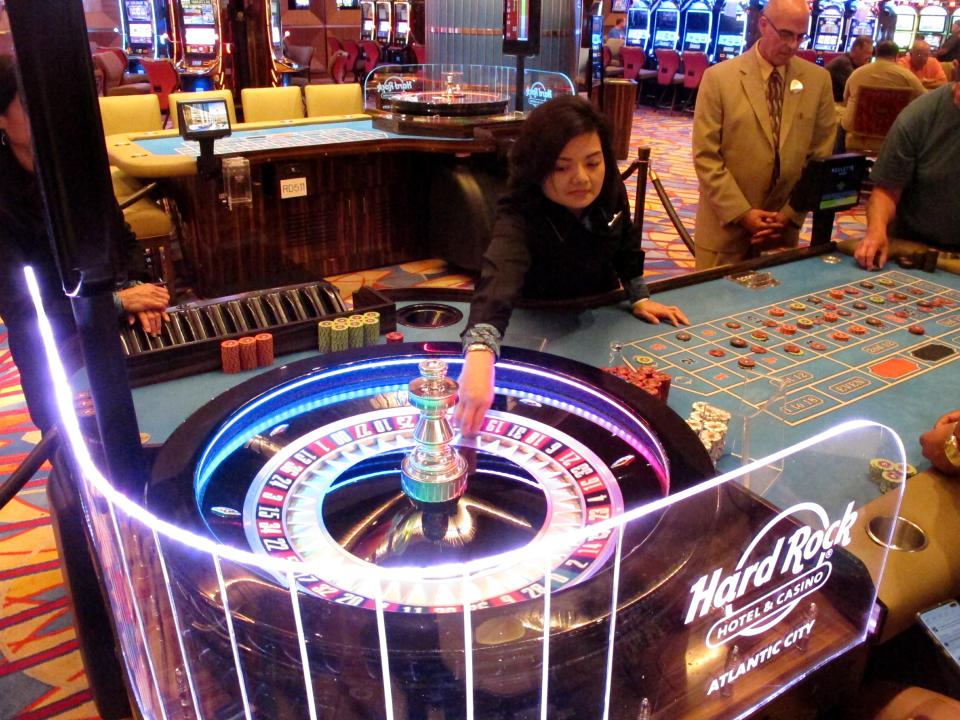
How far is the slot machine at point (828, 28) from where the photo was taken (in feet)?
42.9

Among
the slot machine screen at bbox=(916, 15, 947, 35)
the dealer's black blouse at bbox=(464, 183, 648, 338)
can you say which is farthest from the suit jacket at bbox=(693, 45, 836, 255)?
the slot machine screen at bbox=(916, 15, 947, 35)

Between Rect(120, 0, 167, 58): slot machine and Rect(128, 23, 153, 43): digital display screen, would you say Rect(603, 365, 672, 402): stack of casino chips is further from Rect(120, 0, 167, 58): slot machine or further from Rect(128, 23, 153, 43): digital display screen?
Rect(128, 23, 153, 43): digital display screen

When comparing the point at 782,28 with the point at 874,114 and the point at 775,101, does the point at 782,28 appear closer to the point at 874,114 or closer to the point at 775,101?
the point at 775,101

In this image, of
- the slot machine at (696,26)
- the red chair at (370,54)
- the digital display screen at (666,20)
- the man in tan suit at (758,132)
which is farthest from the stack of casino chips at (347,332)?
the digital display screen at (666,20)

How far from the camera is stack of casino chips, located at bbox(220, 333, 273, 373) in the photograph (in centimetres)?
176

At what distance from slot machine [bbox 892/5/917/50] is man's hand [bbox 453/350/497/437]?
44.3 ft

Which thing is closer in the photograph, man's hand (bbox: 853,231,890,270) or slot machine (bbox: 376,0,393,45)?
man's hand (bbox: 853,231,890,270)

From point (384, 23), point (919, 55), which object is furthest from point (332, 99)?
point (384, 23)

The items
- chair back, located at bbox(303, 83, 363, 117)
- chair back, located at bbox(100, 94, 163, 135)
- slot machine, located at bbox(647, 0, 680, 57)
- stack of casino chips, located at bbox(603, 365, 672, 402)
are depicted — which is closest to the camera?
stack of casino chips, located at bbox(603, 365, 672, 402)

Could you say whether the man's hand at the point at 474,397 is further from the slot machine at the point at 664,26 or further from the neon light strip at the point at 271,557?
the slot machine at the point at 664,26

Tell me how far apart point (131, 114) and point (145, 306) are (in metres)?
4.11

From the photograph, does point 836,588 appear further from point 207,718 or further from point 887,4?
point 887,4

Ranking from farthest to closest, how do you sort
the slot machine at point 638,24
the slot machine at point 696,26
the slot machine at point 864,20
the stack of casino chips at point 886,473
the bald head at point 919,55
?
the slot machine at point 638,24
the slot machine at point 696,26
the slot machine at point 864,20
the bald head at point 919,55
the stack of casino chips at point 886,473

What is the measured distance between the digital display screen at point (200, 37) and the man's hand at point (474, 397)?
898 cm
